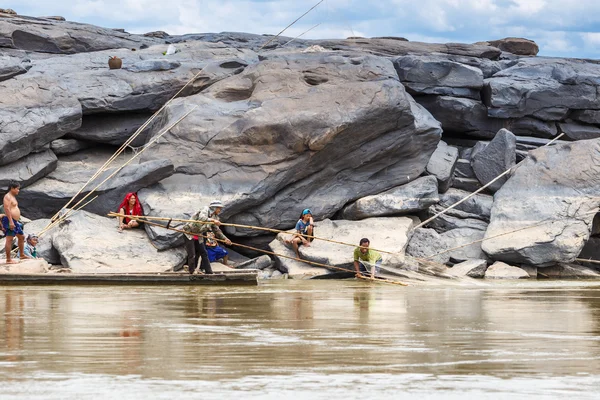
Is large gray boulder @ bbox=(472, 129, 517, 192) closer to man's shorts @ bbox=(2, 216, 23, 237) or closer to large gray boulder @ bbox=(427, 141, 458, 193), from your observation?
large gray boulder @ bbox=(427, 141, 458, 193)

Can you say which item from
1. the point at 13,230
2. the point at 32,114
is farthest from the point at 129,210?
the point at 32,114

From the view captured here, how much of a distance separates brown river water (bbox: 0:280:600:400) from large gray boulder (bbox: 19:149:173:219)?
677 cm

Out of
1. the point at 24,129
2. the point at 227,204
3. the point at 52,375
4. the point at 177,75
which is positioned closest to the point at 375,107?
the point at 227,204

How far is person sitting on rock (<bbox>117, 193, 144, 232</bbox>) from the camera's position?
18969mm

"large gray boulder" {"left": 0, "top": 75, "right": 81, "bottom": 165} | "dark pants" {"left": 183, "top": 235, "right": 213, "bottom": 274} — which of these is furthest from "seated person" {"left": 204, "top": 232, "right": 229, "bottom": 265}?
"large gray boulder" {"left": 0, "top": 75, "right": 81, "bottom": 165}

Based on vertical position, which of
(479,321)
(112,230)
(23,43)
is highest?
(23,43)

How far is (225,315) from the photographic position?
1052cm

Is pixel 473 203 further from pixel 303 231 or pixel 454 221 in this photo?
pixel 303 231

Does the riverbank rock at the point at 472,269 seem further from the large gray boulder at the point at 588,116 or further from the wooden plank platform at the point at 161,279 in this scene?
the large gray boulder at the point at 588,116

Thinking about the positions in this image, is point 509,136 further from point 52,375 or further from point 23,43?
point 52,375

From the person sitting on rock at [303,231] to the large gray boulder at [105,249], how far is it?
215 cm

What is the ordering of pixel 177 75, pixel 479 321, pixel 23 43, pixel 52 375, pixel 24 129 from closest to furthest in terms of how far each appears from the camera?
pixel 52 375 → pixel 479 321 → pixel 24 129 → pixel 177 75 → pixel 23 43

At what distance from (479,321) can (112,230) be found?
→ 34.0ft

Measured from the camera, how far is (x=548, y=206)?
21031mm
